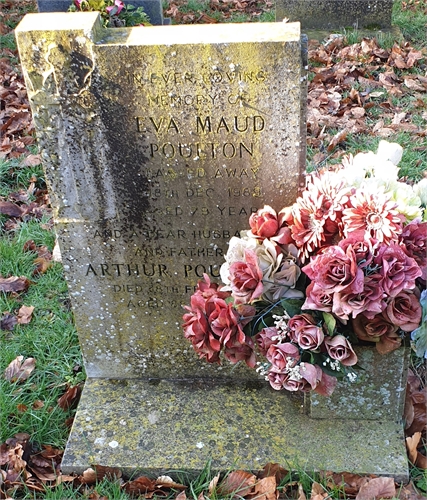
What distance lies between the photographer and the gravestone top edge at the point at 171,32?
2.19 metres

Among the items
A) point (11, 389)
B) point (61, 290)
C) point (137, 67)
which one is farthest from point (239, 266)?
point (61, 290)

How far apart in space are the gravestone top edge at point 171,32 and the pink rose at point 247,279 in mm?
755

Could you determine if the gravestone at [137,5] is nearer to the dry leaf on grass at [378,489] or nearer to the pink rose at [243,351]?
the pink rose at [243,351]

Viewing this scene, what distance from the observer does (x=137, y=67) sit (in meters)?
2.24

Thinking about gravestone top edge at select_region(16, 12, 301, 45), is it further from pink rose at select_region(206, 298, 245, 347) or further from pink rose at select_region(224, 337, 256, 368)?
pink rose at select_region(224, 337, 256, 368)

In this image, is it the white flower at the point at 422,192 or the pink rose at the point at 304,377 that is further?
the white flower at the point at 422,192

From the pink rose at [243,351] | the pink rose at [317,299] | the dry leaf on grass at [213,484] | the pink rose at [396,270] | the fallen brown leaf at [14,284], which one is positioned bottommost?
the dry leaf on grass at [213,484]

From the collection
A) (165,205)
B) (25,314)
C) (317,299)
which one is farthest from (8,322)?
(317,299)

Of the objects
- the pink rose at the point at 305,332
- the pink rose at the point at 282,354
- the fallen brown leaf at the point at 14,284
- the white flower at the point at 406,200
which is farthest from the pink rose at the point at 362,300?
the fallen brown leaf at the point at 14,284

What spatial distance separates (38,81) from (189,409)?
58.9 inches

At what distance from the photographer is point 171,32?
2271 millimetres

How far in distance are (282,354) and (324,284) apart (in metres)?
0.30

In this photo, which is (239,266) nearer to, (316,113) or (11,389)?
(11,389)

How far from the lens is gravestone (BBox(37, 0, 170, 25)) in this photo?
5.59 meters
